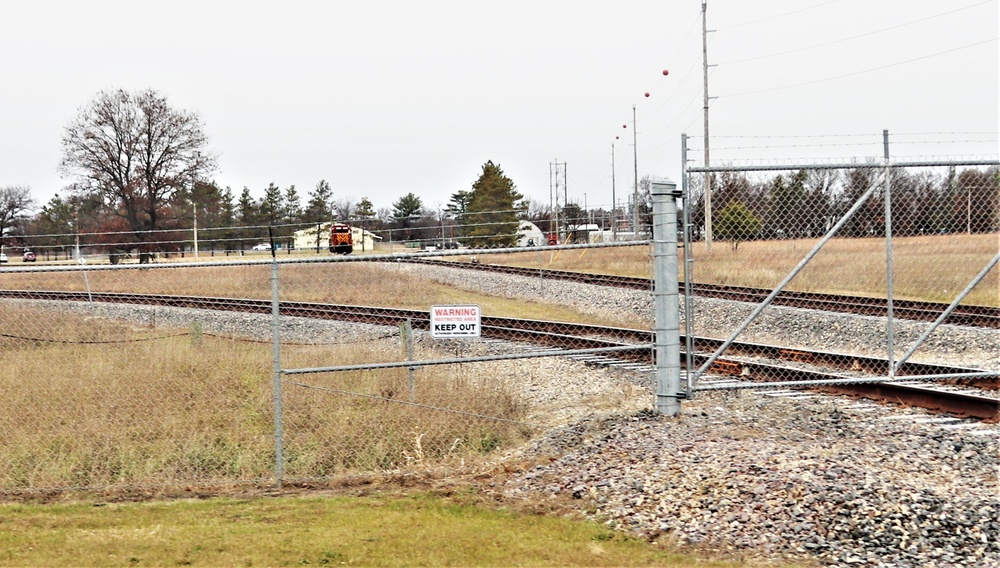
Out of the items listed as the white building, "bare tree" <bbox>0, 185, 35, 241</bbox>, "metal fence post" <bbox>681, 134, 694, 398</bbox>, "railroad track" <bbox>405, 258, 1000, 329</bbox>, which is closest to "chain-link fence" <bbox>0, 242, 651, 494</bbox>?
"metal fence post" <bbox>681, 134, 694, 398</bbox>

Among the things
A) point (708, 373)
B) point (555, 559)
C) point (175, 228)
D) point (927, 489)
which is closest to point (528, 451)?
point (555, 559)

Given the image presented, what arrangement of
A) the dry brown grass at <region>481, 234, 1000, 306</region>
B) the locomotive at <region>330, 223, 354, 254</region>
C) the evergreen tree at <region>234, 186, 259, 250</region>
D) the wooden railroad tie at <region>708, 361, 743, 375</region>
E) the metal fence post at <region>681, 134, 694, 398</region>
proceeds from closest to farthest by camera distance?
the metal fence post at <region>681, 134, 694, 398</region>
the dry brown grass at <region>481, 234, 1000, 306</region>
the wooden railroad tie at <region>708, 361, 743, 375</region>
the locomotive at <region>330, 223, 354, 254</region>
the evergreen tree at <region>234, 186, 259, 250</region>

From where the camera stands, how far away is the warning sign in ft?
26.5

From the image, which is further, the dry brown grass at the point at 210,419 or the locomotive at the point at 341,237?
the locomotive at the point at 341,237

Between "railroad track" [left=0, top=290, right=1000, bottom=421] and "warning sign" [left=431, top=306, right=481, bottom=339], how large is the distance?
1395 mm

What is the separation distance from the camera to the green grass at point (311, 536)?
→ 5.70 meters

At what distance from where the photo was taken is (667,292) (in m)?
8.66

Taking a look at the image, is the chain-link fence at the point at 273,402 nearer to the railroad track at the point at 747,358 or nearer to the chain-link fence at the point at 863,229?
the railroad track at the point at 747,358

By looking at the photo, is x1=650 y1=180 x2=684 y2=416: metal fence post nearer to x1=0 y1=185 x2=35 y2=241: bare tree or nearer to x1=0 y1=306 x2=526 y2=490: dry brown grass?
x1=0 y1=306 x2=526 y2=490: dry brown grass

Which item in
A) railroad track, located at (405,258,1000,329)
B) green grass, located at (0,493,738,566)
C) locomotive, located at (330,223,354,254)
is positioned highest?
locomotive, located at (330,223,354,254)

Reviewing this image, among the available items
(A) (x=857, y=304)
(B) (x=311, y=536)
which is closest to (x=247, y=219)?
(A) (x=857, y=304)

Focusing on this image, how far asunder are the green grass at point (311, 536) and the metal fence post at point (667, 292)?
2.73 meters

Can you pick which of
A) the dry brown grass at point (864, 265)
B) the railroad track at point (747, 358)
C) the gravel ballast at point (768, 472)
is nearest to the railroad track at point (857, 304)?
the dry brown grass at point (864, 265)

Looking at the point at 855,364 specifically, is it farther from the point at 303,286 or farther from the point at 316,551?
the point at 303,286
